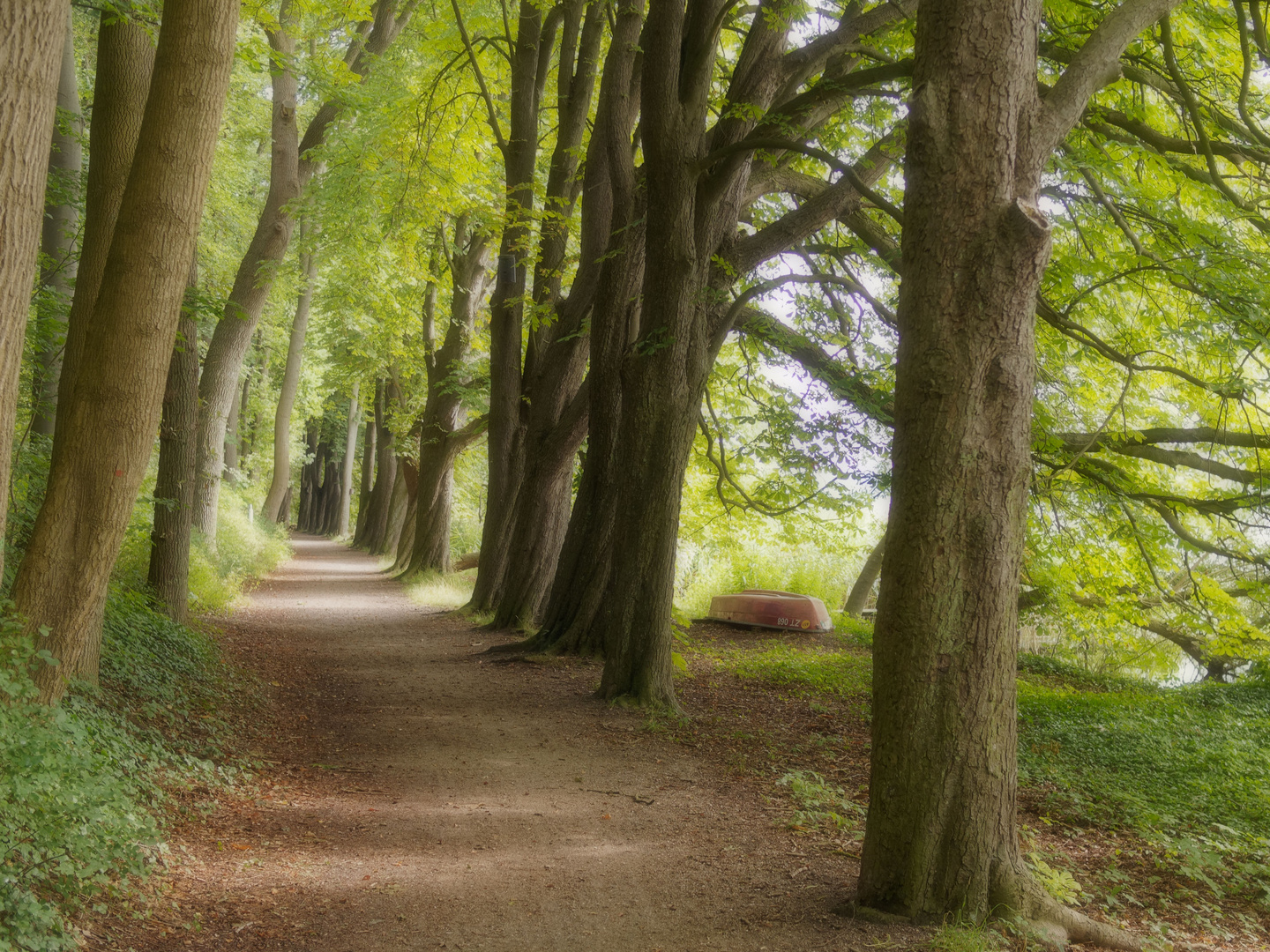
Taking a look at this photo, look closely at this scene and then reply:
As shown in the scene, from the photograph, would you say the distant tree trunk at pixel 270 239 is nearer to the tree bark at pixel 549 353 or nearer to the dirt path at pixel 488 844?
the tree bark at pixel 549 353

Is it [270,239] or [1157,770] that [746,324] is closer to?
[1157,770]

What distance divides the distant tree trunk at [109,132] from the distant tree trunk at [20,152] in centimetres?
319

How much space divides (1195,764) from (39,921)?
768 centimetres

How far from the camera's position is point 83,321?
674cm

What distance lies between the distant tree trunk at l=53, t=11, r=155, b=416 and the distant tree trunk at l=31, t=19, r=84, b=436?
1441mm

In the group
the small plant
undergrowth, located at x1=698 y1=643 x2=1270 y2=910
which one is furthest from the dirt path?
undergrowth, located at x1=698 y1=643 x2=1270 y2=910

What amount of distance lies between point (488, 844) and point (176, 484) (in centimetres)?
697

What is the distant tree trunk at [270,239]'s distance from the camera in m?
14.0

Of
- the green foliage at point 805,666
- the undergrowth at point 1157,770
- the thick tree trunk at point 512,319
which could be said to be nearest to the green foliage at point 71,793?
the undergrowth at point 1157,770

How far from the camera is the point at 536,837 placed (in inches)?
216

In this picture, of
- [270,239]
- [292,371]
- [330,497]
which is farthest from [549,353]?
[330,497]

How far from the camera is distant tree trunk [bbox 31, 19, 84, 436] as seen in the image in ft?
27.2

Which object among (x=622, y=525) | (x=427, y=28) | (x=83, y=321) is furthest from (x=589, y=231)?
(x=83, y=321)

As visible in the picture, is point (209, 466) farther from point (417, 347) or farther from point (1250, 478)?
point (1250, 478)
